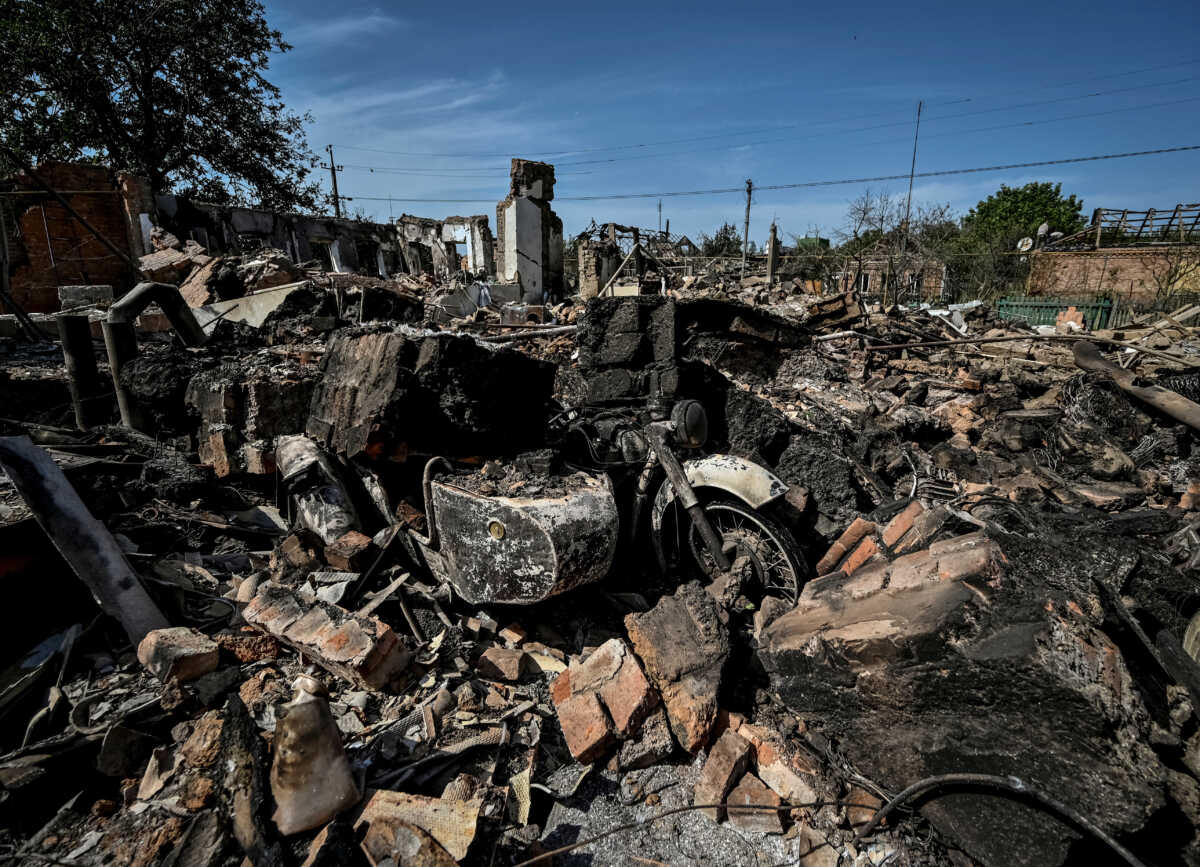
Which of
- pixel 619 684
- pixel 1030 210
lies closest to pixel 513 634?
pixel 619 684

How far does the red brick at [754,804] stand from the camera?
2125mm

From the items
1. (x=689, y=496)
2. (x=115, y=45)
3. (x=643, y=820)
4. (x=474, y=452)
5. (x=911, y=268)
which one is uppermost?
(x=115, y=45)

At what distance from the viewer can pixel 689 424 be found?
12.1ft

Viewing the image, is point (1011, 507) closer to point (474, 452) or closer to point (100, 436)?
point (474, 452)

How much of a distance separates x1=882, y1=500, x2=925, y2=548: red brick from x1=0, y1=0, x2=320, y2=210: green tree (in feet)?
67.0

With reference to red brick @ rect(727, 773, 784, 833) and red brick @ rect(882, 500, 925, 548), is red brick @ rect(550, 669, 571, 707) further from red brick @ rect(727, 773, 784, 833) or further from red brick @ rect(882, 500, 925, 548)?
red brick @ rect(882, 500, 925, 548)

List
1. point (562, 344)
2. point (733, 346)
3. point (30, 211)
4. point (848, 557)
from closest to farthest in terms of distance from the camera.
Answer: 1. point (848, 557)
2. point (733, 346)
3. point (562, 344)
4. point (30, 211)

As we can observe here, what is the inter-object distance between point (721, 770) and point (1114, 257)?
99.0 feet

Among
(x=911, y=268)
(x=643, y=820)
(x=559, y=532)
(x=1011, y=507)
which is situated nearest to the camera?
(x=643, y=820)

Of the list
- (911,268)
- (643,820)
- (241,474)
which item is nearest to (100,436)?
(241,474)

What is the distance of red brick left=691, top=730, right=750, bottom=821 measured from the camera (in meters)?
2.21

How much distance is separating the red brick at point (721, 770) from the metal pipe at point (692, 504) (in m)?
1.05

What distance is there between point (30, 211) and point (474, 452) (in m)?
15.4

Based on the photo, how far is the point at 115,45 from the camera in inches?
646
